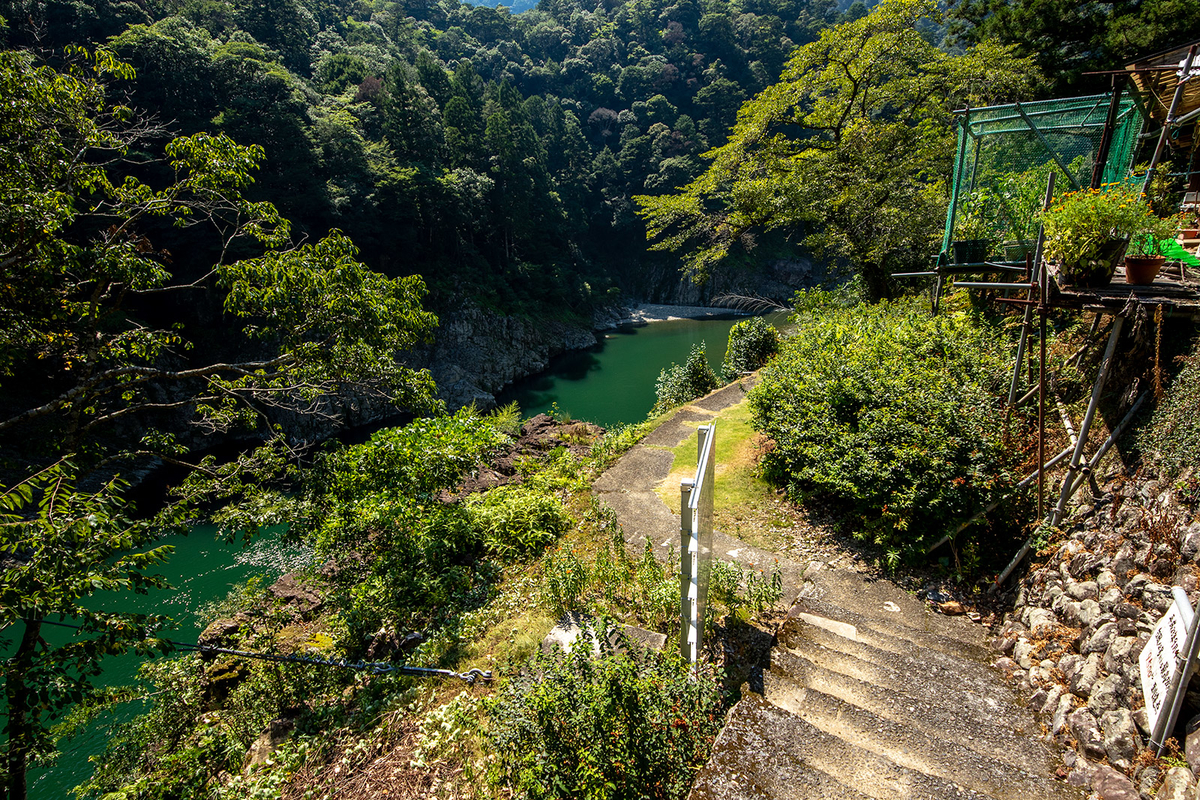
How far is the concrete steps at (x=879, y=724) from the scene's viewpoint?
2.66 m

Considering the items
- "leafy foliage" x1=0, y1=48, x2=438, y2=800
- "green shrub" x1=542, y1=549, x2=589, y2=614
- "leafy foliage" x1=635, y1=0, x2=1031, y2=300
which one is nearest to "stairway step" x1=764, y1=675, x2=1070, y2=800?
"green shrub" x1=542, y1=549, x2=589, y2=614

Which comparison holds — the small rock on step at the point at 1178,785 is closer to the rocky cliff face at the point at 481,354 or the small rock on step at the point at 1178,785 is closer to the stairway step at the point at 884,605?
the stairway step at the point at 884,605

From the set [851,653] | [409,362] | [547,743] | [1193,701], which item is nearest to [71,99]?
[547,743]

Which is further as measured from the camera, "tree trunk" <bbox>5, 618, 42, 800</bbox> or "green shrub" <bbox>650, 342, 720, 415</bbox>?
"green shrub" <bbox>650, 342, 720, 415</bbox>

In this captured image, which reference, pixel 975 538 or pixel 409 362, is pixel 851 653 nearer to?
pixel 975 538

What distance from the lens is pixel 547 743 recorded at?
9.12ft

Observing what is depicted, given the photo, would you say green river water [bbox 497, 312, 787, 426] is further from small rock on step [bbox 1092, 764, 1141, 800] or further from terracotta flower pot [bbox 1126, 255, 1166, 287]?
small rock on step [bbox 1092, 764, 1141, 800]

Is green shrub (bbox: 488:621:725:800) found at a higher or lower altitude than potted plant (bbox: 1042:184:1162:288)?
lower

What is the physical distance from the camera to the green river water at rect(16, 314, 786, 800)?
702 centimetres

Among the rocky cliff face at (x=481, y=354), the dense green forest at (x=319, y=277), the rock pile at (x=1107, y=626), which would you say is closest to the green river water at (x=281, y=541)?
the rocky cliff face at (x=481, y=354)

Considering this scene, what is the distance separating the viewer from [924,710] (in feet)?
10.6

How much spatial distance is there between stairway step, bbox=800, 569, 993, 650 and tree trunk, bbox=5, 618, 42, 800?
5306 millimetres

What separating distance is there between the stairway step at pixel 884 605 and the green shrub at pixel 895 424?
32 centimetres

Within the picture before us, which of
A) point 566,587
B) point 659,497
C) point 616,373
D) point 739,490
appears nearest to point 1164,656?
point 566,587
